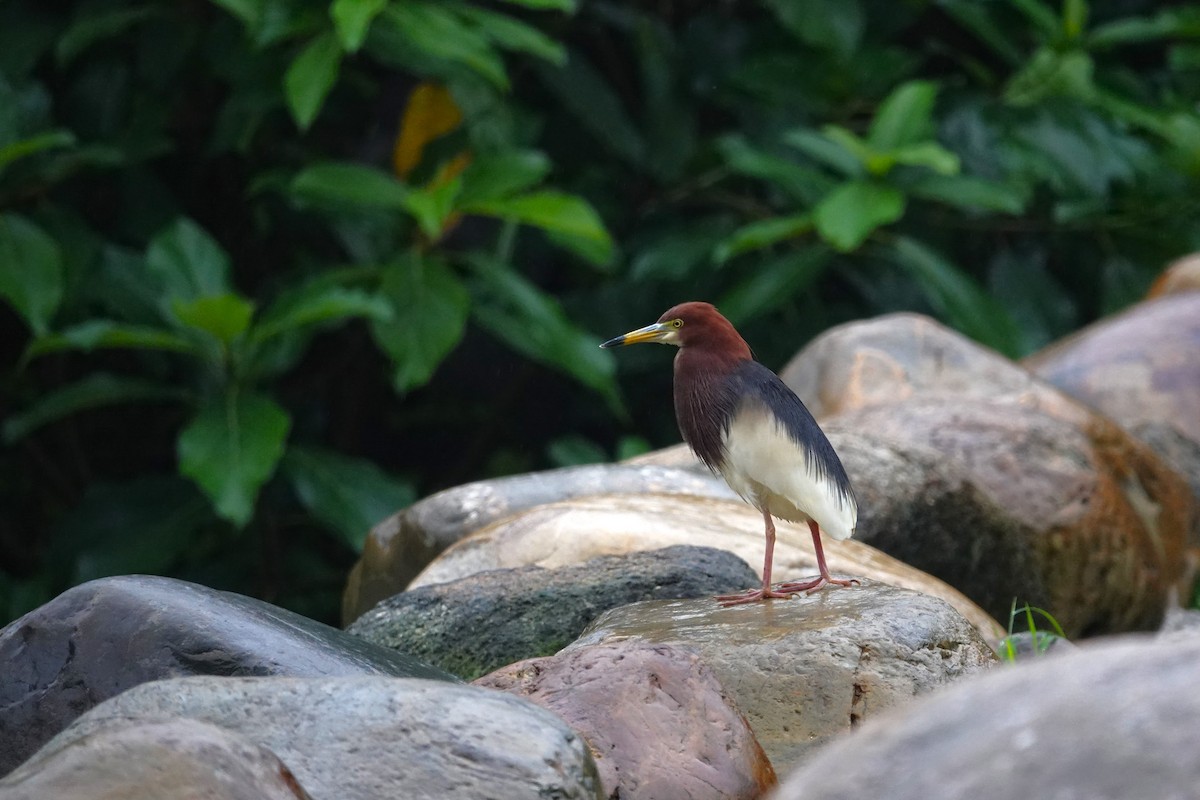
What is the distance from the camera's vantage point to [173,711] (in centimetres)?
239

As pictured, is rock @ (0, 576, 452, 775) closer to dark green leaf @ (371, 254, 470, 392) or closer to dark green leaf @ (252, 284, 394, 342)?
dark green leaf @ (252, 284, 394, 342)

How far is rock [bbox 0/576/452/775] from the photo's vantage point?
2.77 meters

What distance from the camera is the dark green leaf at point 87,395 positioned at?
5285mm

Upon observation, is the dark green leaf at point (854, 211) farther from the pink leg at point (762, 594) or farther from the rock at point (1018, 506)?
the pink leg at point (762, 594)

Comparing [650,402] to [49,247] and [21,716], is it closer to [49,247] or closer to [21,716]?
Result: [49,247]

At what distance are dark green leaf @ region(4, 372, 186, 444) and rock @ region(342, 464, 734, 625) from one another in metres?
1.17

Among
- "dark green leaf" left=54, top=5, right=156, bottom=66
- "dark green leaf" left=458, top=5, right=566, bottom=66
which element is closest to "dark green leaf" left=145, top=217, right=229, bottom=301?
"dark green leaf" left=54, top=5, right=156, bottom=66

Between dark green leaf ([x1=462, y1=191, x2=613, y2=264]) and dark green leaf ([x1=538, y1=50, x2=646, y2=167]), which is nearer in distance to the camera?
dark green leaf ([x1=462, y1=191, x2=613, y2=264])

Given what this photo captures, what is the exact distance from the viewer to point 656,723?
265 centimetres

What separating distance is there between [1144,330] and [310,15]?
11.7 ft

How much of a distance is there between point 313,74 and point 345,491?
58.1 inches

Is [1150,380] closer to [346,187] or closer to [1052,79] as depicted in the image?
[1052,79]

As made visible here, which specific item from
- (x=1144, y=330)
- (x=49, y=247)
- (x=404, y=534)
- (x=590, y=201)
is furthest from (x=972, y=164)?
(x=49, y=247)

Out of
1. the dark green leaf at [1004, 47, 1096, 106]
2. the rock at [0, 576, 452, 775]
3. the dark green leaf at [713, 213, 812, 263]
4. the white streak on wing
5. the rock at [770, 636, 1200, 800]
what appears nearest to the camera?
the rock at [770, 636, 1200, 800]
